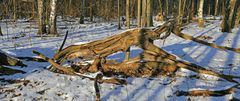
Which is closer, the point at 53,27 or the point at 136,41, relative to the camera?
the point at 136,41

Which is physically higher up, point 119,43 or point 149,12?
point 149,12

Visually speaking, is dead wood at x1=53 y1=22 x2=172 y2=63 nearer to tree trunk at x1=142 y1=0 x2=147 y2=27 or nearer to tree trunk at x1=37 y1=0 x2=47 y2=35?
tree trunk at x1=37 y1=0 x2=47 y2=35

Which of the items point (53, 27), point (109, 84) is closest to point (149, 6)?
point (53, 27)

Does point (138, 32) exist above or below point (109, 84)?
above

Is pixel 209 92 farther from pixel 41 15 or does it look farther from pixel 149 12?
pixel 149 12

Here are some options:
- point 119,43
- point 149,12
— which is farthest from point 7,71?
point 149,12

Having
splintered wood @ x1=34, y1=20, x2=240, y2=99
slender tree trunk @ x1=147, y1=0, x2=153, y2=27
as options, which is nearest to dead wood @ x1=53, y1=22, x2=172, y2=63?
splintered wood @ x1=34, y1=20, x2=240, y2=99

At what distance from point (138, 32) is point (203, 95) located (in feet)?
7.39

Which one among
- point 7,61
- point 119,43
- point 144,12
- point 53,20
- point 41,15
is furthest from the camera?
point 144,12

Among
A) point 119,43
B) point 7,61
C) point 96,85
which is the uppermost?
point 119,43

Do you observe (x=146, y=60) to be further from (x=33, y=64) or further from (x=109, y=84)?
(x=33, y=64)

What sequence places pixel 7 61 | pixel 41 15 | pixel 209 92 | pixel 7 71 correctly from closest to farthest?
pixel 209 92
pixel 7 71
pixel 7 61
pixel 41 15

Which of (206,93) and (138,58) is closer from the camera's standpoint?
(206,93)

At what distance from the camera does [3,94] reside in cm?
647
